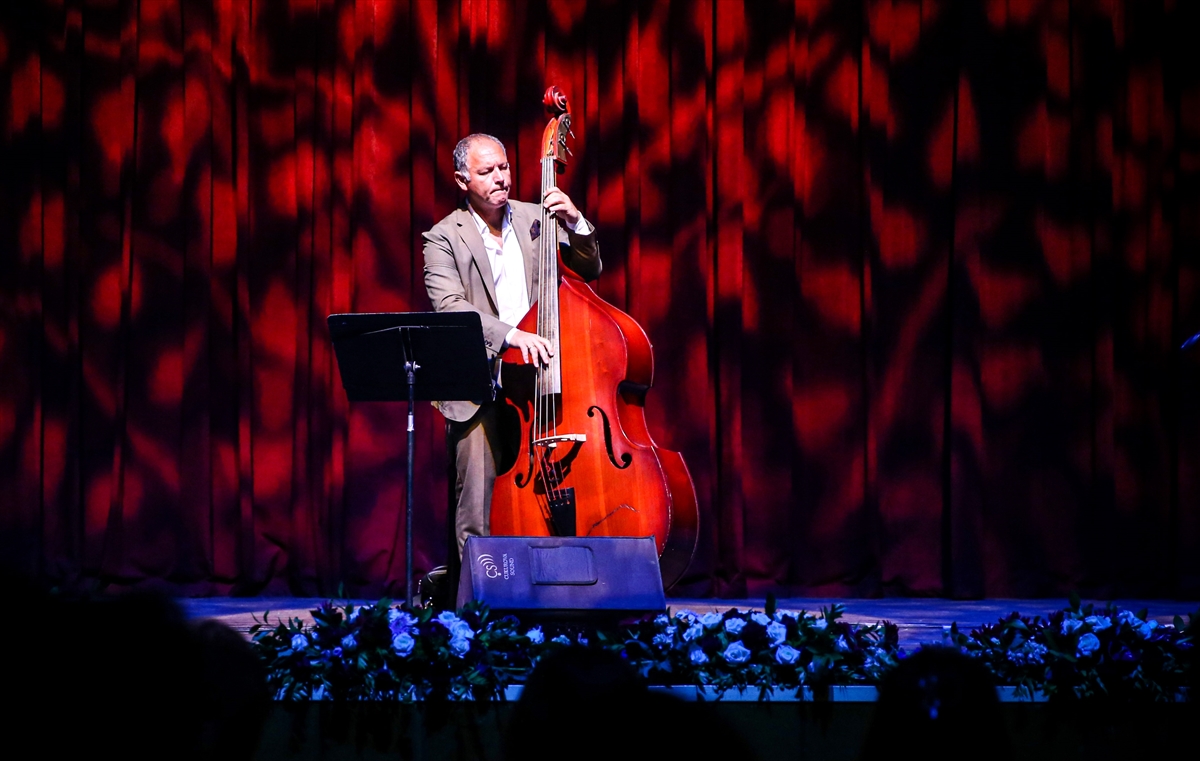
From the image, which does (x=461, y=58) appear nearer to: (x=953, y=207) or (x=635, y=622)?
(x=953, y=207)

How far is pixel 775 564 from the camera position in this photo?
4516mm

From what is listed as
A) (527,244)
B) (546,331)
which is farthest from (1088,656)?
(527,244)

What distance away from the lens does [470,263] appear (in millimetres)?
3412

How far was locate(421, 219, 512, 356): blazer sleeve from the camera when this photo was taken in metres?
3.32

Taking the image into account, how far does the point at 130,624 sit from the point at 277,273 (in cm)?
392

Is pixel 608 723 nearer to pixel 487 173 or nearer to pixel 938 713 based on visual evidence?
pixel 938 713

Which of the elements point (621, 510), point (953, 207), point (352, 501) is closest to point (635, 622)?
point (621, 510)

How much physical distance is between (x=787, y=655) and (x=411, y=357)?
51.1 inches

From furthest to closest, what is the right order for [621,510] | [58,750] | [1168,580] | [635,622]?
[1168,580] < [621,510] < [635,622] < [58,750]

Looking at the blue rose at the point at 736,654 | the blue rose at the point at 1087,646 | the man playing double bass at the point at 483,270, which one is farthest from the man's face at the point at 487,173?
the blue rose at the point at 1087,646

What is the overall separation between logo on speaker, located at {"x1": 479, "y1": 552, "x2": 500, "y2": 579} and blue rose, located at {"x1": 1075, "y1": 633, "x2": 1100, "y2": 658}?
1.22 meters

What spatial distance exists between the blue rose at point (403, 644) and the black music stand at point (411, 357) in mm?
751

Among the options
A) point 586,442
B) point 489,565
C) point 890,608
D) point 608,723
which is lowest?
point 890,608

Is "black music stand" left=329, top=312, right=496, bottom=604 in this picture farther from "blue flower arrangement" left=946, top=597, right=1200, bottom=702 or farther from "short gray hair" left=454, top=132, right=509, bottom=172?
"blue flower arrangement" left=946, top=597, right=1200, bottom=702
